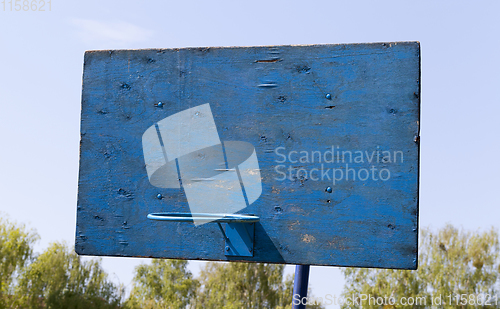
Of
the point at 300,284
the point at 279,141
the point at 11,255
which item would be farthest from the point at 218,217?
the point at 11,255

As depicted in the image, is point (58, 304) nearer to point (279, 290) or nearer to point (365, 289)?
point (279, 290)

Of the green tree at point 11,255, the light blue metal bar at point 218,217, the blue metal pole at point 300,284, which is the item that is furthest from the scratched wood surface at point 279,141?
the green tree at point 11,255

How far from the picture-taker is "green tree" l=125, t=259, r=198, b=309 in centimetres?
2370

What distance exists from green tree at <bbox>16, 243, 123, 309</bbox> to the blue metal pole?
64.4 feet

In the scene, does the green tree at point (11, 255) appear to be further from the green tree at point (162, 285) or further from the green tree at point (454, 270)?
the green tree at point (454, 270)

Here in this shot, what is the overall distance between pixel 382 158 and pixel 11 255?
19.8 meters

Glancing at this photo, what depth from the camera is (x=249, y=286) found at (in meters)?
22.7

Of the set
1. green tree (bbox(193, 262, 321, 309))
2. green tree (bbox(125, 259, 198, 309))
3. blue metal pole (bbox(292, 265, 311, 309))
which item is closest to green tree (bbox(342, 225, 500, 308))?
green tree (bbox(193, 262, 321, 309))

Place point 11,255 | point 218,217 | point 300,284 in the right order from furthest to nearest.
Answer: point 11,255 → point 300,284 → point 218,217

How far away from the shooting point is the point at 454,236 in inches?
811

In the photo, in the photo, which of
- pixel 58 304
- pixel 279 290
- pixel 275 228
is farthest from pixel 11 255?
pixel 275 228

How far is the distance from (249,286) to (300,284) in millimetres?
20211

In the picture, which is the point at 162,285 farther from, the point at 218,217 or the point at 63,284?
the point at 218,217

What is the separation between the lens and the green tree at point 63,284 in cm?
2034
